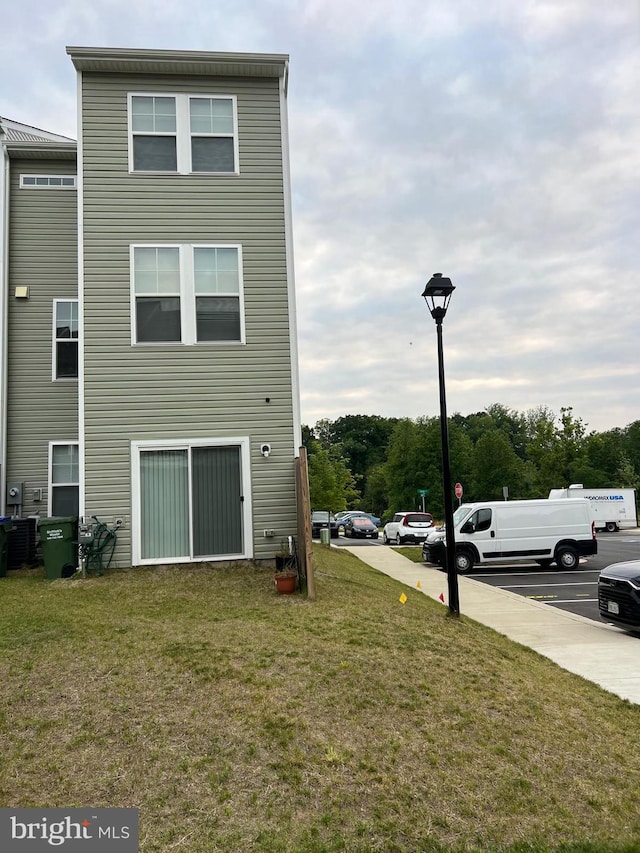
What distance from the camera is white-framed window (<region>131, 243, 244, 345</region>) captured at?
1048 centimetres

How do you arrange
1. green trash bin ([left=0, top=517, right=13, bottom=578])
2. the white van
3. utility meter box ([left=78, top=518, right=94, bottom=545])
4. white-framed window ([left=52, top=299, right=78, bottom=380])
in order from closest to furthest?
utility meter box ([left=78, top=518, right=94, bottom=545]) < green trash bin ([left=0, top=517, right=13, bottom=578]) < white-framed window ([left=52, top=299, right=78, bottom=380]) < the white van

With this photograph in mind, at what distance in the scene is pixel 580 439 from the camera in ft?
132

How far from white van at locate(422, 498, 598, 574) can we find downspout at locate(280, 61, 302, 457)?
8129mm

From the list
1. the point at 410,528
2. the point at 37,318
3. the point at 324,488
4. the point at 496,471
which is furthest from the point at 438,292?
the point at 496,471

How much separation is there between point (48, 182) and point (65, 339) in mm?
3242

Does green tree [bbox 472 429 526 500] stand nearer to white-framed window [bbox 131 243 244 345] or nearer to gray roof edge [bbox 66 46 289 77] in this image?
white-framed window [bbox 131 243 244 345]

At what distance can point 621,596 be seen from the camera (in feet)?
29.9

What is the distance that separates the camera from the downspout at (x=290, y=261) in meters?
10.5

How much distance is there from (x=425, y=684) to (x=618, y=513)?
1350 inches

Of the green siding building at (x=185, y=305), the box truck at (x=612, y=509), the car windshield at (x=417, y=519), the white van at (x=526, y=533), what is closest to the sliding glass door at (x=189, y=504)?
the green siding building at (x=185, y=305)

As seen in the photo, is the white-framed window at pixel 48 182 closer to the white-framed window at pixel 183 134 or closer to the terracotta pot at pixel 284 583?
the white-framed window at pixel 183 134

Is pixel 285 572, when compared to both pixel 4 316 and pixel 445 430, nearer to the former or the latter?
pixel 445 430

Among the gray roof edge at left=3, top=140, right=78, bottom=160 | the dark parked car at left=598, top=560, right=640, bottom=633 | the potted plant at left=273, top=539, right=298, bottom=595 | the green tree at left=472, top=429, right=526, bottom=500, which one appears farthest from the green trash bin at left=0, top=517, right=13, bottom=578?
the green tree at left=472, top=429, right=526, bottom=500

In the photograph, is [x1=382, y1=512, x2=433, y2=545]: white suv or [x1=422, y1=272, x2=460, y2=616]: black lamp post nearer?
[x1=422, y1=272, x2=460, y2=616]: black lamp post
